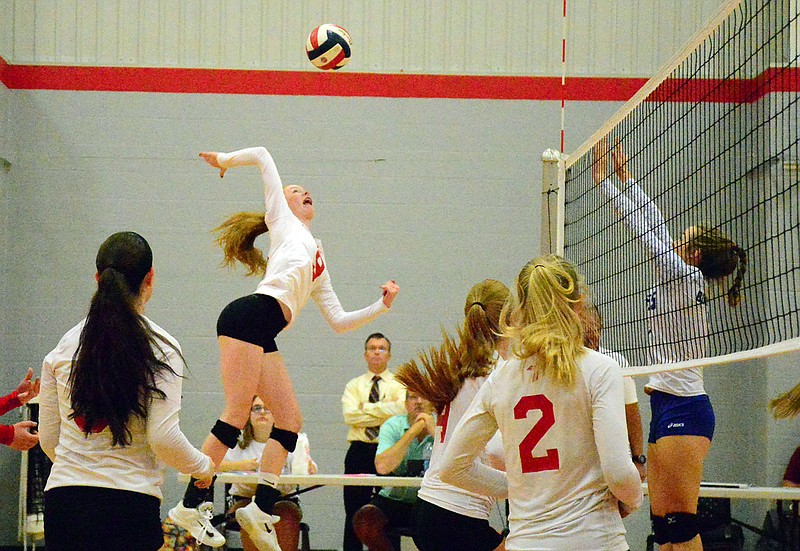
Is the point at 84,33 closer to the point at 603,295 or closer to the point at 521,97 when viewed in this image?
the point at 521,97

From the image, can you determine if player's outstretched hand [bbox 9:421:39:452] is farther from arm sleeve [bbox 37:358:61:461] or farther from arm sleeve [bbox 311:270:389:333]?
arm sleeve [bbox 311:270:389:333]

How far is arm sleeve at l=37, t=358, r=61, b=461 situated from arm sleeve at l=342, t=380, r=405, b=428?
498cm

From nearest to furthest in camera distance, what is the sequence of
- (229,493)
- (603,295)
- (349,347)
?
1. (603,295)
2. (229,493)
3. (349,347)

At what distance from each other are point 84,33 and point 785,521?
8013 mm

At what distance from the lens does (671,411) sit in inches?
197

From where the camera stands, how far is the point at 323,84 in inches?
382

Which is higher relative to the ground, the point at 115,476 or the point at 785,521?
the point at 115,476

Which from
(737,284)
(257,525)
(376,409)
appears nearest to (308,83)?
(376,409)

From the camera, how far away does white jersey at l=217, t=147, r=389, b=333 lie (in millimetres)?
5301

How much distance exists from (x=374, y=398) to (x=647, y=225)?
3953 mm

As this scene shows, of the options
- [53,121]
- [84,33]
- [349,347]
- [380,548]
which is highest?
[84,33]

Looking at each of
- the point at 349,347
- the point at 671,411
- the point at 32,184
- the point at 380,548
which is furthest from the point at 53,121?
the point at 671,411

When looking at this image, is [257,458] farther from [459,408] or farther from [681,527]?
[459,408]

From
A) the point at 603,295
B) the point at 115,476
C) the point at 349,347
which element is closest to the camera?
the point at 115,476
